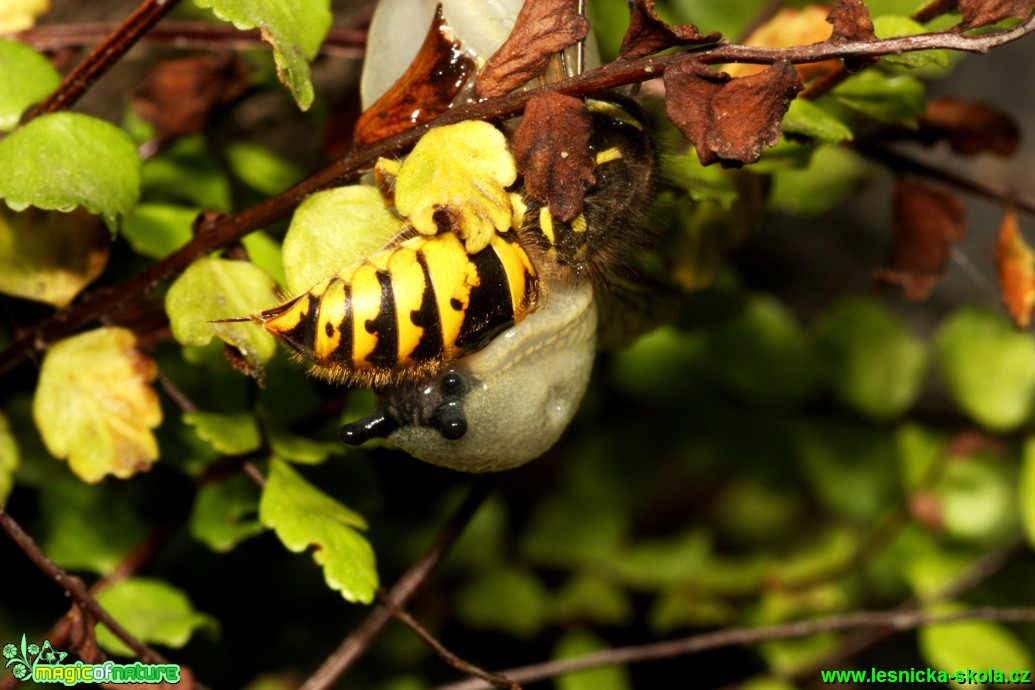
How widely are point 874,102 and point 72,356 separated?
3.68ft

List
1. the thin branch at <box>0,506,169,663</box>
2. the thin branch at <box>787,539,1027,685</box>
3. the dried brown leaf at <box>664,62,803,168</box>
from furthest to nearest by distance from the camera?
the thin branch at <box>787,539,1027,685</box>, the thin branch at <box>0,506,169,663</box>, the dried brown leaf at <box>664,62,803,168</box>

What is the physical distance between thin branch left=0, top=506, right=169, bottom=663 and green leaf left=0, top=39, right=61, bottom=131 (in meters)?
0.51

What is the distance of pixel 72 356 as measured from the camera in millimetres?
1305

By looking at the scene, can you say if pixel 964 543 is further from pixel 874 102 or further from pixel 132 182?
pixel 132 182

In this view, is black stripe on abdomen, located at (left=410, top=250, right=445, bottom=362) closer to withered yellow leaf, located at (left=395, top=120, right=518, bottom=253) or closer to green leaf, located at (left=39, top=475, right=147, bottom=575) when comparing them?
withered yellow leaf, located at (left=395, top=120, right=518, bottom=253)

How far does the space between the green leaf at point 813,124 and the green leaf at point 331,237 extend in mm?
481

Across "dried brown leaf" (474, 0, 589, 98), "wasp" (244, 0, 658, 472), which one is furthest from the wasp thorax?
"dried brown leaf" (474, 0, 589, 98)

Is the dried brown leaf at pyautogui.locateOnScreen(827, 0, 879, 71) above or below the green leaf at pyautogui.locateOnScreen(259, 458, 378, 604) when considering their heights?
above

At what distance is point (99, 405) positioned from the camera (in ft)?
4.25

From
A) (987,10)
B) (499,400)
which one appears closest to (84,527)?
(499,400)

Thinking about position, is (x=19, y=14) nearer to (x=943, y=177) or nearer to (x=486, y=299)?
(x=486, y=299)

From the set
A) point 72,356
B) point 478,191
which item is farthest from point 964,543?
point 72,356

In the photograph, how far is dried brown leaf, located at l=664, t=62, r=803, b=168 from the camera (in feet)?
3.01

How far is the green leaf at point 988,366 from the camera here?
223 centimetres
